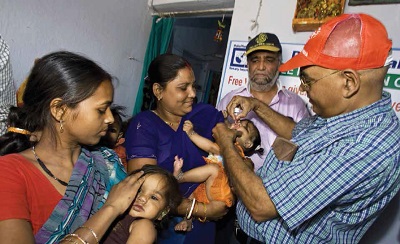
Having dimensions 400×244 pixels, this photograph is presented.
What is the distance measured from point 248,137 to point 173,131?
71cm

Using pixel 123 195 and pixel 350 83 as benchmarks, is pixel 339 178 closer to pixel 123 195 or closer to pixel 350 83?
pixel 350 83

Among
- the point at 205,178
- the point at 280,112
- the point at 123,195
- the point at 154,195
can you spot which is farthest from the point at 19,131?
the point at 280,112

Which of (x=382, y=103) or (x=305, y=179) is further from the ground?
(x=382, y=103)

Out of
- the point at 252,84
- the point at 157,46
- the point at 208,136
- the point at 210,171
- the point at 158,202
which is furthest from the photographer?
the point at 157,46

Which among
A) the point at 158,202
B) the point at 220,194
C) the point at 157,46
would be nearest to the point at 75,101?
the point at 158,202

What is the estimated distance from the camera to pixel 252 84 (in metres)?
3.01

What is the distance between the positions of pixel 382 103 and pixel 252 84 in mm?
1736

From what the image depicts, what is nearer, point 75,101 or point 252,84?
point 75,101

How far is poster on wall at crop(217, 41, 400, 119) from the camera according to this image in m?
2.46

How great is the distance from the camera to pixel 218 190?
84.4 inches

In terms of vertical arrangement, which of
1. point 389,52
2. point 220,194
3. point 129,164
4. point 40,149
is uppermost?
point 389,52

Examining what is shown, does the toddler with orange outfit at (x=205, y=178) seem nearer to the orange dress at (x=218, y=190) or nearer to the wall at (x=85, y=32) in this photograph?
the orange dress at (x=218, y=190)

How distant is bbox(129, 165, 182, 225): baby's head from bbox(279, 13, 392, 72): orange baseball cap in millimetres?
1024

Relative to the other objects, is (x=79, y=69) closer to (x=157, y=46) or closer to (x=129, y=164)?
(x=129, y=164)
